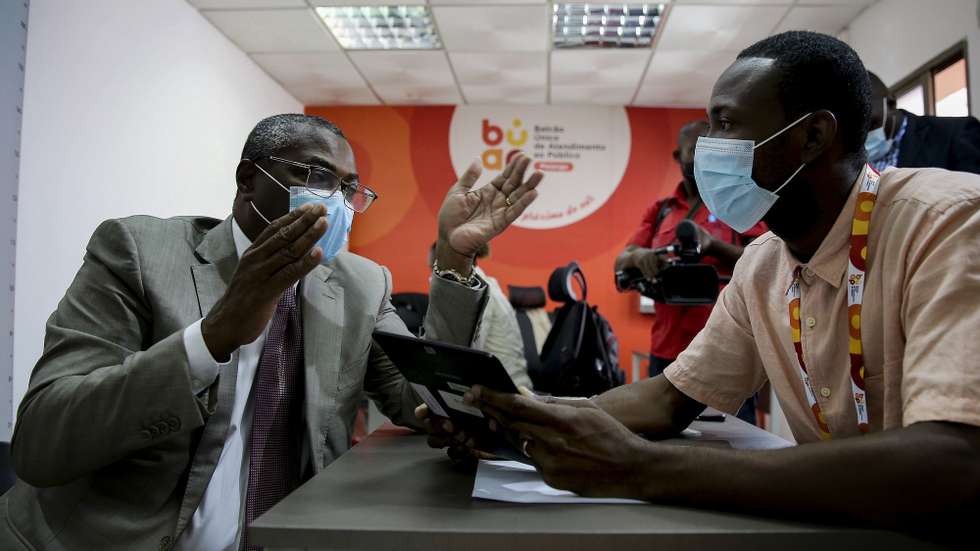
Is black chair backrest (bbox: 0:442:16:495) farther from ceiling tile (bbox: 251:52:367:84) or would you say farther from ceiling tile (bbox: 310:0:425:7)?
ceiling tile (bbox: 251:52:367:84)

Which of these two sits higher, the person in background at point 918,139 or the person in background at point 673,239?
the person in background at point 918,139

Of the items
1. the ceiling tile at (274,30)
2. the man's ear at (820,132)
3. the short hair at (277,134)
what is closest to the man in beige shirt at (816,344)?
the man's ear at (820,132)

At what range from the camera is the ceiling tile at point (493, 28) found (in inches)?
162

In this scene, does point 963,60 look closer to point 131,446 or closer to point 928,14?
point 928,14

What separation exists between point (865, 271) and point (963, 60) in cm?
307

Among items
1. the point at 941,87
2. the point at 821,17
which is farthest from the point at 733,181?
the point at 821,17

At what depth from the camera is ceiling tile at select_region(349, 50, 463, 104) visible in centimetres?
488

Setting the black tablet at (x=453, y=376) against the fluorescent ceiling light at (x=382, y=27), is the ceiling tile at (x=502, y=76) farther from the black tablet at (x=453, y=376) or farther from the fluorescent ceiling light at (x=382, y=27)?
the black tablet at (x=453, y=376)

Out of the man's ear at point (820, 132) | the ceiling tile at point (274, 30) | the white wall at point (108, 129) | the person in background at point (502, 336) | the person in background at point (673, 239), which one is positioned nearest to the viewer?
the man's ear at point (820, 132)

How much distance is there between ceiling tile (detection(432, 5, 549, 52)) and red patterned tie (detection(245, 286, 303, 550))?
10.8 feet

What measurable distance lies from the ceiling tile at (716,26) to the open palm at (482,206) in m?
3.28

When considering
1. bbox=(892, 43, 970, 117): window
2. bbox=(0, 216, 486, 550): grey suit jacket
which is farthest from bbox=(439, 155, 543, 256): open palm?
bbox=(892, 43, 970, 117): window

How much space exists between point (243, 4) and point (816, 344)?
13.7 ft

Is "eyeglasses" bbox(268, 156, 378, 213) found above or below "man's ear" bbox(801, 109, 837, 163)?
below
